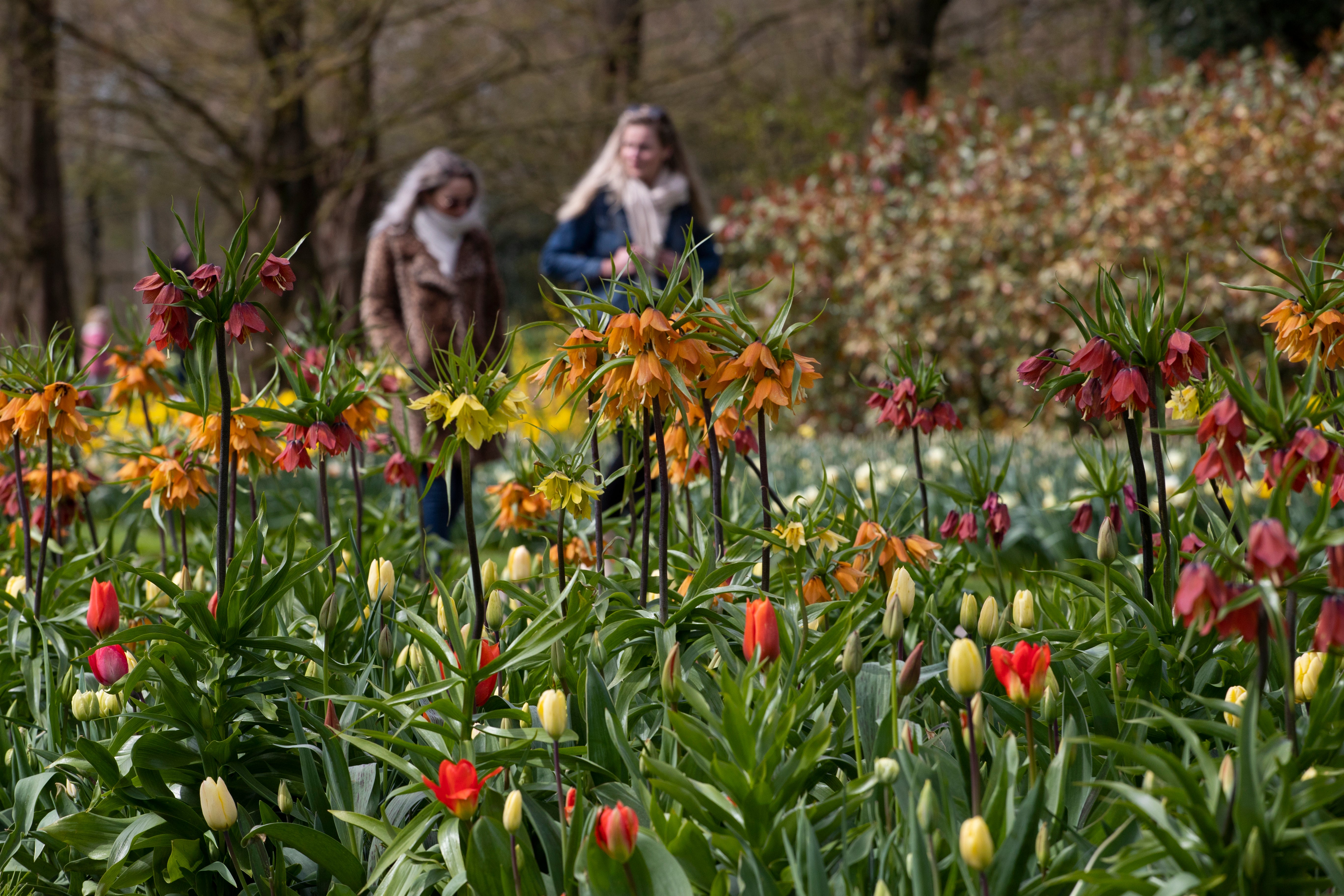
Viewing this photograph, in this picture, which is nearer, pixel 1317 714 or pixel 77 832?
pixel 1317 714

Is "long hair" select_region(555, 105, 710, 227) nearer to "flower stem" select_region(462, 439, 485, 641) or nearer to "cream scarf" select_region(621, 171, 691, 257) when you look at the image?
"cream scarf" select_region(621, 171, 691, 257)

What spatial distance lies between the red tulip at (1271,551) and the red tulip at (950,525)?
3.62ft

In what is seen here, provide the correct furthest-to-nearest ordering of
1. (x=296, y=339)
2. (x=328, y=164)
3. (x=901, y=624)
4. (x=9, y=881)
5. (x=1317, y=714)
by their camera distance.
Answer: (x=328, y=164), (x=296, y=339), (x=9, y=881), (x=901, y=624), (x=1317, y=714)

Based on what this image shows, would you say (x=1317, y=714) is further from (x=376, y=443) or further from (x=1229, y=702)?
(x=376, y=443)

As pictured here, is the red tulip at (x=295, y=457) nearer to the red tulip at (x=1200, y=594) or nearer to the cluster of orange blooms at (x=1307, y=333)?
the red tulip at (x=1200, y=594)

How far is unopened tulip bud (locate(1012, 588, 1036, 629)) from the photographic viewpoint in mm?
1628

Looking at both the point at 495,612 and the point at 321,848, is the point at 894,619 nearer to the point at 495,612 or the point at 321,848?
the point at 495,612

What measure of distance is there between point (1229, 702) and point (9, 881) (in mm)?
1553

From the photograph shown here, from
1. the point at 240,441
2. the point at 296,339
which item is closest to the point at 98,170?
the point at 296,339

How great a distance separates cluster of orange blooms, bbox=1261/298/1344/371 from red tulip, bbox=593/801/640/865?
43.0 inches

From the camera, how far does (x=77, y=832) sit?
1.44 metres

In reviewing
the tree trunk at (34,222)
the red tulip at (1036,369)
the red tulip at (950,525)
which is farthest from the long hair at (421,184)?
the tree trunk at (34,222)

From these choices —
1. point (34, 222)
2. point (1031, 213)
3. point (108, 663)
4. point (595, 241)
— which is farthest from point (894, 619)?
point (34, 222)

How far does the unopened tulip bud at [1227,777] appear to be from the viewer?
1.05m
